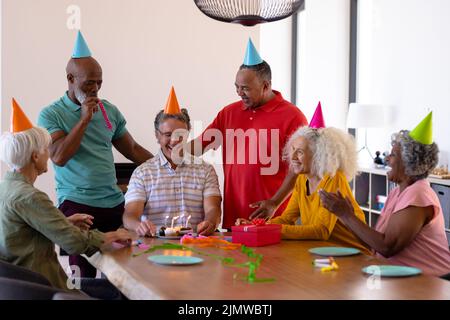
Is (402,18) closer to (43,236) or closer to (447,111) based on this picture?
(447,111)

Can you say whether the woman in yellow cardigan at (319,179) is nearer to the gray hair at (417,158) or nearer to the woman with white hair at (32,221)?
the gray hair at (417,158)

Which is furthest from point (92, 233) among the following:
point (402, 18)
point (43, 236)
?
point (402, 18)

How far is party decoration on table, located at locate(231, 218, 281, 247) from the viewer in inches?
110

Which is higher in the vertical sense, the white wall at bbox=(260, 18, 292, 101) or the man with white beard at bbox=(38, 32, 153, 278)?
the white wall at bbox=(260, 18, 292, 101)

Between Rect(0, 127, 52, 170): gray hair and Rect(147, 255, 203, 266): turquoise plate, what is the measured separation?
2.01 ft

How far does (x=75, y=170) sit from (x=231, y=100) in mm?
2663

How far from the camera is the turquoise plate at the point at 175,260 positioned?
2.37 metres

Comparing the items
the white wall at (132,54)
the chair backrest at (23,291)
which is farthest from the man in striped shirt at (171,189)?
the white wall at (132,54)

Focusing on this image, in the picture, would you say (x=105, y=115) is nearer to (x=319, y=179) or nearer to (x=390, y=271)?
(x=319, y=179)

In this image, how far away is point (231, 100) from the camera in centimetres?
589

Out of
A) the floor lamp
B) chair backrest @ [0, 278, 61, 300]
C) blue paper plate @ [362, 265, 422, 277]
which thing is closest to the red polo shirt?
blue paper plate @ [362, 265, 422, 277]

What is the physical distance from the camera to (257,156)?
138 inches

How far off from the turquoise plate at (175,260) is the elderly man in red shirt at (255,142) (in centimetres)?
104

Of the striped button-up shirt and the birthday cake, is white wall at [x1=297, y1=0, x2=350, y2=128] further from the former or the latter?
the birthday cake
